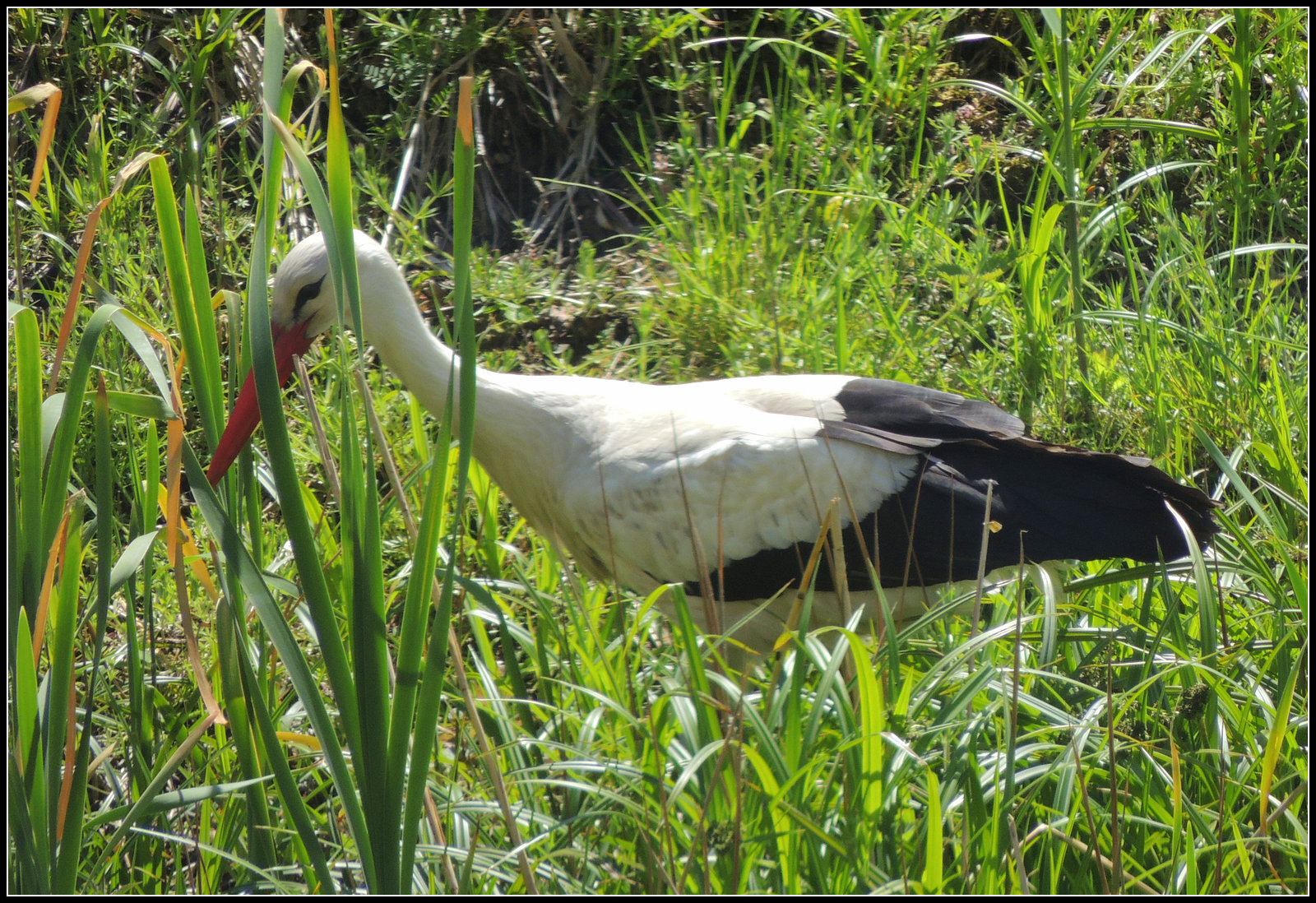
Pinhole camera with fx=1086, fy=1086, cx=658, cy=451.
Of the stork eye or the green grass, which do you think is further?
the stork eye

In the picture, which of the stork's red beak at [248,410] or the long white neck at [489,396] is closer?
the stork's red beak at [248,410]

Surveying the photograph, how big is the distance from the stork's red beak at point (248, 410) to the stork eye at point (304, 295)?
1.1 inches

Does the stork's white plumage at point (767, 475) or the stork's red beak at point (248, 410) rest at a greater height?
the stork's red beak at point (248, 410)

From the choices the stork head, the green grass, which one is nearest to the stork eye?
the stork head

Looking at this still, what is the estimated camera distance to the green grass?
123 cm

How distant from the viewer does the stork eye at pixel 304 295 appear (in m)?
→ 2.20

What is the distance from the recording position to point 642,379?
3.14m

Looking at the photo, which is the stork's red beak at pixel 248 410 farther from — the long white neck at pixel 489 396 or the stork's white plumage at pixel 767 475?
the long white neck at pixel 489 396

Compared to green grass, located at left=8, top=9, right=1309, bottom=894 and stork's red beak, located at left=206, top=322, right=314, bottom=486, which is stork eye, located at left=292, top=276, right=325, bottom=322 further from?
green grass, located at left=8, top=9, right=1309, bottom=894

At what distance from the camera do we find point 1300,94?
11.1 feet

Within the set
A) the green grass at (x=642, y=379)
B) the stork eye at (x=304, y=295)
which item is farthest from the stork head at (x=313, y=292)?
the green grass at (x=642, y=379)

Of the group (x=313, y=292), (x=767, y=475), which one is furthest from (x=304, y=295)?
(x=767, y=475)

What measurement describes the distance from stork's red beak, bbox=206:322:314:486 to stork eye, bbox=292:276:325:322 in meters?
0.03

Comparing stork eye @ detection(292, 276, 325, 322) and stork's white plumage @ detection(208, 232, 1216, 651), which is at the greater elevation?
stork eye @ detection(292, 276, 325, 322)
